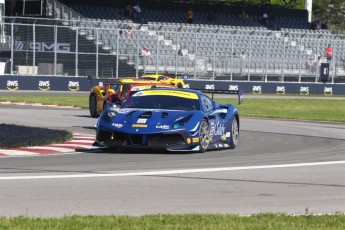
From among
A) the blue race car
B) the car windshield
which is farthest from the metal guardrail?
the blue race car

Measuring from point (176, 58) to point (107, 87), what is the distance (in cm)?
2149

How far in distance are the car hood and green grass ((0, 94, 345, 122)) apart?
14.2m

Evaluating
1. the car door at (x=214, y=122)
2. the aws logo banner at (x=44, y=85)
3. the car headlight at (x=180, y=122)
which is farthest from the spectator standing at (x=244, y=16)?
the car headlight at (x=180, y=122)

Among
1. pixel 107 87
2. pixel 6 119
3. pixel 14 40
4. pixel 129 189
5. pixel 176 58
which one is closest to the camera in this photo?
pixel 129 189

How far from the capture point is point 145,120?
51.5 ft

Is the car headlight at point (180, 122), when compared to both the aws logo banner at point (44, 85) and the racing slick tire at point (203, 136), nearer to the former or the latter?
the racing slick tire at point (203, 136)

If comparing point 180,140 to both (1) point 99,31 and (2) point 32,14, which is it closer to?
(1) point 99,31

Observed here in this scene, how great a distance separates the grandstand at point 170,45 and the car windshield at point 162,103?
24601mm

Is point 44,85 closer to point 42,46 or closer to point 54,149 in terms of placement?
point 42,46

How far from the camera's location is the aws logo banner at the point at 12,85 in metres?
41.4

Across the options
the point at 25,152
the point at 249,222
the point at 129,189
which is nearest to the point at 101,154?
the point at 25,152

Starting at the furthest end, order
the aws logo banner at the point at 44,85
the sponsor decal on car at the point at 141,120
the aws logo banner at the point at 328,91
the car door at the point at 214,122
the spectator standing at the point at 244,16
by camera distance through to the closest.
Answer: the spectator standing at the point at 244,16 → the aws logo banner at the point at 328,91 → the aws logo banner at the point at 44,85 → the car door at the point at 214,122 → the sponsor decal on car at the point at 141,120

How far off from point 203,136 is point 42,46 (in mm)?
26740

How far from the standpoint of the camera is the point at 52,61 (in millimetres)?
42219
